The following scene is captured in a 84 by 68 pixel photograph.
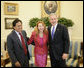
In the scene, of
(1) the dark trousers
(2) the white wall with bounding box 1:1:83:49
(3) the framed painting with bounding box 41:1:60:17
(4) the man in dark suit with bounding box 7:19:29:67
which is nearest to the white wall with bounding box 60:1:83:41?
(2) the white wall with bounding box 1:1:83:49

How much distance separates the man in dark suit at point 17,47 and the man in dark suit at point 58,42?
470mm

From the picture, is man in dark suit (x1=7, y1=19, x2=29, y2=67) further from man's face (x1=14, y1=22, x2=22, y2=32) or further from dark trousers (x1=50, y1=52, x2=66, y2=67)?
dark trousers (x1=50, y1=52, x2=66, y2=67)

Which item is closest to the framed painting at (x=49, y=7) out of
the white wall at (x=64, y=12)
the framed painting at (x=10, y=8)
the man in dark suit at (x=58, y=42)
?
the white wall at (x=64, y=12)

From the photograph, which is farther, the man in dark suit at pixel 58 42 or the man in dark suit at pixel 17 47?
the man in dark suit at pixel 58 42

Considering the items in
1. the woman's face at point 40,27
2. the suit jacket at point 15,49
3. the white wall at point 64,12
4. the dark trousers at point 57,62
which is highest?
the white wall at point 64,12

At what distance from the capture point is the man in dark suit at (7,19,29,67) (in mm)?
2738

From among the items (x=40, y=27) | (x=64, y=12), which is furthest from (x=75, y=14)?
(x=40, y=27)

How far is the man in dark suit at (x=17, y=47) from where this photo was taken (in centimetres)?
274

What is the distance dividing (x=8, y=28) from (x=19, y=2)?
107 centimetres

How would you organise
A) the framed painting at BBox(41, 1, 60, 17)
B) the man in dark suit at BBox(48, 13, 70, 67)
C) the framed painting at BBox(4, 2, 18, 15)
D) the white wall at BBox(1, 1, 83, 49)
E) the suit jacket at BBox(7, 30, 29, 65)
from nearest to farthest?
the suit jacket at BBox(7, 30, 29, 65)
the man in dark suit at BBox(48, 13, 70, 67)
the framed painting at BBox(4, 2, 18, 15)
the white wall at BBox(1, 1, 83, 49)
the framed painting at BBox(41, 1, 60, 17)

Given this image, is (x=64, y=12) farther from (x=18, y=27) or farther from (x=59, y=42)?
(x=18, y=27)

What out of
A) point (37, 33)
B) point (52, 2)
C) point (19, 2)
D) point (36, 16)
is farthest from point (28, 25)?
point (37, 33)

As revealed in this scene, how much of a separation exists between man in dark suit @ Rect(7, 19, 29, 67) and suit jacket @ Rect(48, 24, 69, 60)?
0.48 meters

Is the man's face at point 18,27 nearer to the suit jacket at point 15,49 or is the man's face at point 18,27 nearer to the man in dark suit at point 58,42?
the suit jacket at point 15,49
